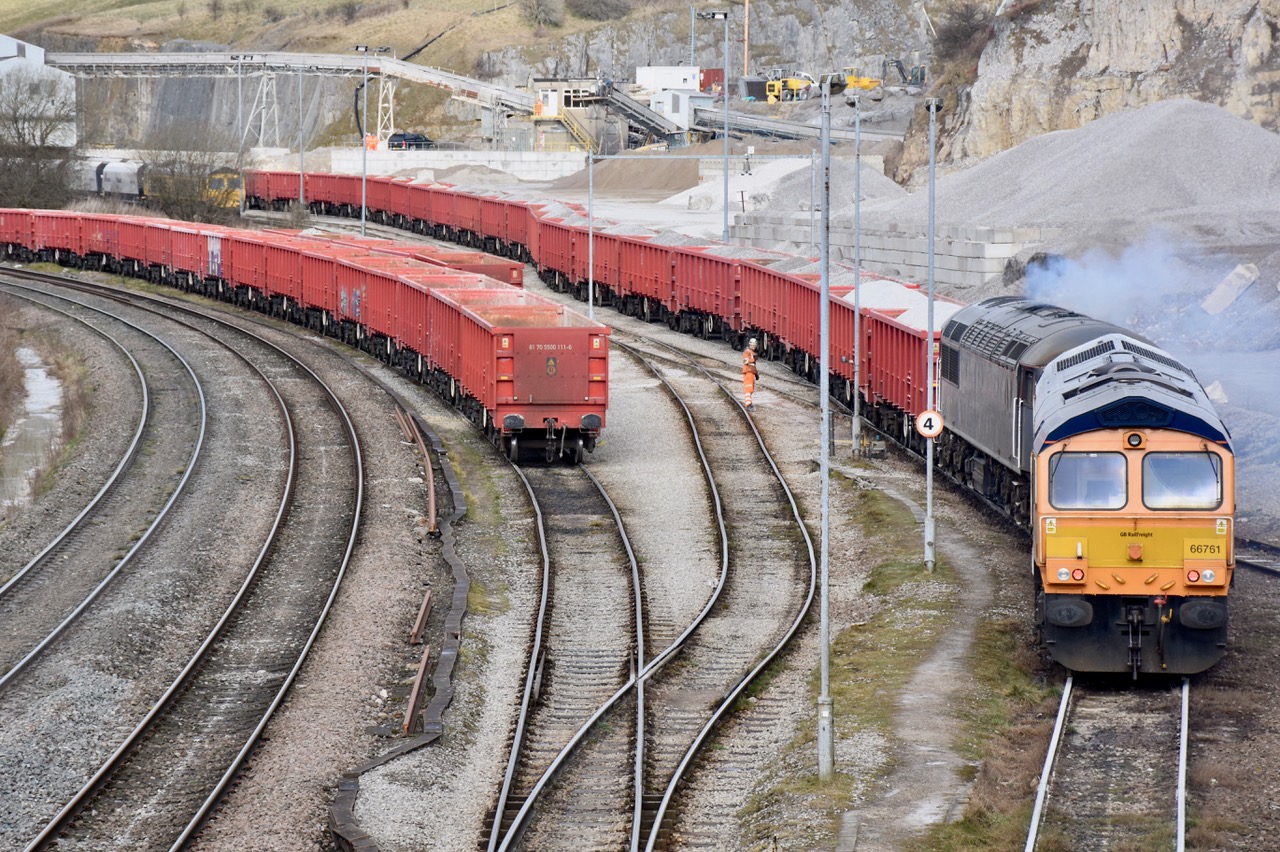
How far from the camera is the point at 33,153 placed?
91.8 metres

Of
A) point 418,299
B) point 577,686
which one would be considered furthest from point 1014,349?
point 418,299

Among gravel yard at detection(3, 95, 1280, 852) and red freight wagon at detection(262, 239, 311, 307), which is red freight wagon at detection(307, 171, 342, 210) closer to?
red freight wagon at detection(262, 239, 311, 307)

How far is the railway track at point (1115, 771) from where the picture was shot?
1512cm

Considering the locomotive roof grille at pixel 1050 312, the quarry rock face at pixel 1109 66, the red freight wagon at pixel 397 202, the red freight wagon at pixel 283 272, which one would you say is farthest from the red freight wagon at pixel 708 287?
the red freight wagon at pixel 397 202

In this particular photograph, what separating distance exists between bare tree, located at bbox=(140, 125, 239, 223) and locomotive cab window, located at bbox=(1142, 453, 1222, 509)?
76.1 m

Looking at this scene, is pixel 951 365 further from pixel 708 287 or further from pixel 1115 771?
pixel 708 287

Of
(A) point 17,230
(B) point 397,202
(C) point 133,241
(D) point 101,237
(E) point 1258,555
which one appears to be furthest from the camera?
(B) point 397,202

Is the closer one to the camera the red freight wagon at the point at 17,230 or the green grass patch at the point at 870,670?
the green grass patch at the point at 870,670

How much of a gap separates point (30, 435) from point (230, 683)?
21.1m

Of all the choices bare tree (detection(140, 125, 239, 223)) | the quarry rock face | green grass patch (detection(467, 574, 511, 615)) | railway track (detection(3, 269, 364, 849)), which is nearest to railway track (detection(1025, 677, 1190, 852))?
railway track (detection(3, 269, 364, 849))

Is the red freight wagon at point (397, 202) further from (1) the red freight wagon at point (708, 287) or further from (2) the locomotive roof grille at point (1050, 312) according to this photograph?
(2) the locomotive roof grille at point (1050, 312)

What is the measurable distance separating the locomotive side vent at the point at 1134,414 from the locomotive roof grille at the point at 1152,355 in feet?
7.28

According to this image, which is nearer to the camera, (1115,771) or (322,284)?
(1115,771)

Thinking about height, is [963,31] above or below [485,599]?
above
